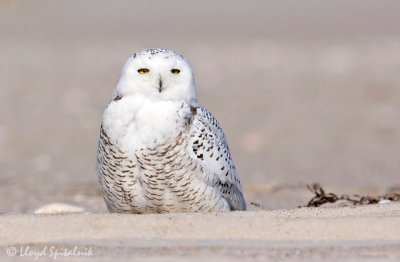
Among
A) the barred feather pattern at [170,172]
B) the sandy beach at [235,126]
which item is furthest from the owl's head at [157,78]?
the sandy beach at [235,126]

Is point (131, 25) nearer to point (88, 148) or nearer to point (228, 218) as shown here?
point (88, 148)

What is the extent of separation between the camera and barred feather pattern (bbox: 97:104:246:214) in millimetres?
6180

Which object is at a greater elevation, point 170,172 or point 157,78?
point 157,78

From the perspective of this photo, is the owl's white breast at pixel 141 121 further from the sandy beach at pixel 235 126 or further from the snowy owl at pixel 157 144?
the sandy beach at pixel 235 126

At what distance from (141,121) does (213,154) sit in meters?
0.50

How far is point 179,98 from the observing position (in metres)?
6.37

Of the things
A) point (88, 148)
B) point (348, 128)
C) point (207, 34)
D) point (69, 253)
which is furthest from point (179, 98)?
point (207, 34)

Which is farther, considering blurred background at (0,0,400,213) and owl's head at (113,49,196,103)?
blurred background at (0,0,400,213)

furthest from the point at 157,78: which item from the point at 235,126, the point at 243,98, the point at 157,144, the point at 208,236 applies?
the point at 243,98

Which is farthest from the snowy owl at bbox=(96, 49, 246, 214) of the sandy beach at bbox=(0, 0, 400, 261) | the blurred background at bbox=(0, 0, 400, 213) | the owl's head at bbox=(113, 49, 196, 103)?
the blurred background at bbox=(0, 0, 400, 213)

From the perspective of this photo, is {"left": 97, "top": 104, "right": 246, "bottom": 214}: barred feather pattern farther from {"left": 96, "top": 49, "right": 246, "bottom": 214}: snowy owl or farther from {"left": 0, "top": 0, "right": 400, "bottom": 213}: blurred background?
{"left": 0, "top": 0, "right": 400, "bottom": 213}: blurred background

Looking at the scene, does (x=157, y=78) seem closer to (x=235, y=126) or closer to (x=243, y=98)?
(x=235, y=126)

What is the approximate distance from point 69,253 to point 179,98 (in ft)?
5.20

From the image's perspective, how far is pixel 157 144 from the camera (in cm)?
616
